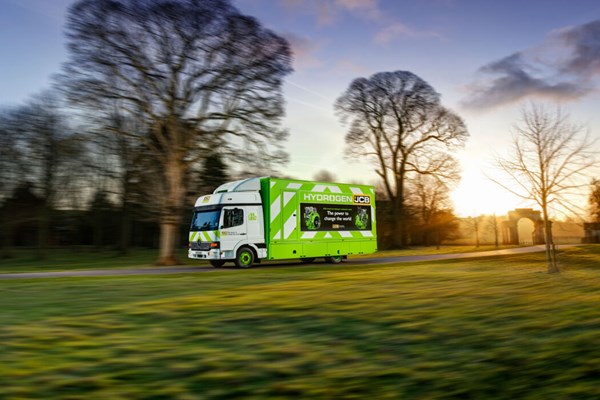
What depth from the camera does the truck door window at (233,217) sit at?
18.4 metres

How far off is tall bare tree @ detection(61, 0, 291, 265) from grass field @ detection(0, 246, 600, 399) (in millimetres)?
13486

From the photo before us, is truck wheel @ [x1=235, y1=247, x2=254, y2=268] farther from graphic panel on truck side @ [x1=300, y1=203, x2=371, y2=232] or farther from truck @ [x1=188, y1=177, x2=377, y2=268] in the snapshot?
graphic panel on truck side @ [x1=300, y1=203, x2=371, y2=232]

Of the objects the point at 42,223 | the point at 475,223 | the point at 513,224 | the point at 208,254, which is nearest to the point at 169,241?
the point at 208,254

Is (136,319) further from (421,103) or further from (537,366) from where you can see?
(421,103)

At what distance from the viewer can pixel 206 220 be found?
18.9m

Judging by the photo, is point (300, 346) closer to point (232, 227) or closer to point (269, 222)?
point (232, 227)

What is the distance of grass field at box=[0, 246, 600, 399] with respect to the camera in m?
4.09

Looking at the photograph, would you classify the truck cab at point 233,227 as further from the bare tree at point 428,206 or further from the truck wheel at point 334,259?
the bare tree at point 428,206

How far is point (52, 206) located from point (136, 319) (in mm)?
29585

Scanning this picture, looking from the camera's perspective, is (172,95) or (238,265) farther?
(172,95)

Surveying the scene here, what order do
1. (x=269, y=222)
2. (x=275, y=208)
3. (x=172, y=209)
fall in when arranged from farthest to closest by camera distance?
(x=172, y=209), (x=275, y=208), (x=269, y=222)

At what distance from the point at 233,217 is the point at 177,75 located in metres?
7.55

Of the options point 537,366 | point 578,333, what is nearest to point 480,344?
point 537,366

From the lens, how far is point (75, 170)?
31828mm
